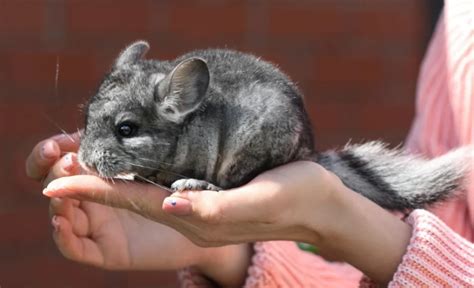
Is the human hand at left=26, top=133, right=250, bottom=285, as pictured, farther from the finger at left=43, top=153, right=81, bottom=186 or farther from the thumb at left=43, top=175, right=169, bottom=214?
the thumb at left=43, top=175, right=169, bottom=214

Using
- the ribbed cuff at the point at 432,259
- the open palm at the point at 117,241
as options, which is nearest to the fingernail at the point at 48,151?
the open palm at the point at 117,241

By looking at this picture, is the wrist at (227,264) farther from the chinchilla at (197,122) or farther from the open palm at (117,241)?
the chinchilla at (197,122)

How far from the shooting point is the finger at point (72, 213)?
1.62 metres

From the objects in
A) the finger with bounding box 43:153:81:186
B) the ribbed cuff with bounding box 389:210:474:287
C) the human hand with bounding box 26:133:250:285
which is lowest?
the human hand with bounding box 26:133:250:285

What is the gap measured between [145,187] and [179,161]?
87mm

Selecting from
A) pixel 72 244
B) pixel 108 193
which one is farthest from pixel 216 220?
pixel 72 244

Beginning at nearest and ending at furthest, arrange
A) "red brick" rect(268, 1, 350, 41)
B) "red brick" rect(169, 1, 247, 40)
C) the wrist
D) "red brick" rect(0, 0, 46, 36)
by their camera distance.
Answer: the wrist < "red brick" rect(0, 0, 46, 36) < "red brick" rect(169, 1, 247, 40) < "red brick" rect(268, 1, 350, 41)

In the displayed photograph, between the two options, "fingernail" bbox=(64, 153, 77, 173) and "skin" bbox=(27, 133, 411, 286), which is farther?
"fingernail" bbox=(64, 153, 77, 173)

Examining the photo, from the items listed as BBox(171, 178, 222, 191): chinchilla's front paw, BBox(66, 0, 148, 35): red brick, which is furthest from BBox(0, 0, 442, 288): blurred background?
BBox(171, 178, 222, 191): chinchilla's front paw

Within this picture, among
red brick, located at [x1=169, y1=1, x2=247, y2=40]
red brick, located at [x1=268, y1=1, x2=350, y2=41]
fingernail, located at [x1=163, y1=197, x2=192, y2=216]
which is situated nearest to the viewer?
fingernail, located at [x1=163, y1=197, x2=192, y2=216]

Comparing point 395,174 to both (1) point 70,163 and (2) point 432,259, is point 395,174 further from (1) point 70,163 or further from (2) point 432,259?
(1) point 70,163

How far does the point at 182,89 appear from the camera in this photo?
4.48 feet

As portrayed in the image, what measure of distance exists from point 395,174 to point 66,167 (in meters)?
0.51

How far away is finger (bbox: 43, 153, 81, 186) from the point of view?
1501 mm
